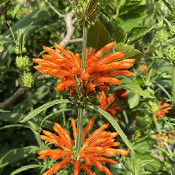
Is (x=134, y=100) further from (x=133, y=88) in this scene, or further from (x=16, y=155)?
(x=16, y=155)

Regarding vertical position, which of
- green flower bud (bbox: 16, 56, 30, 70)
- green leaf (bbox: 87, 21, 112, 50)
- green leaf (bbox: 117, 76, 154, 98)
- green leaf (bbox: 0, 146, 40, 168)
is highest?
green flower bud (bbox: 16, 56, 30, 70)

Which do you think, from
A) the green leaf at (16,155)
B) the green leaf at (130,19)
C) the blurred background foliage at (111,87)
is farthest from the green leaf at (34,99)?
the green leaf at (130,19)

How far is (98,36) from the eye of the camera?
0.72 meters

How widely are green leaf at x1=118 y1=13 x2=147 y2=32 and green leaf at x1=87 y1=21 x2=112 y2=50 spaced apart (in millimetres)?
304

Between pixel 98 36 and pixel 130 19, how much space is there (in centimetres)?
42

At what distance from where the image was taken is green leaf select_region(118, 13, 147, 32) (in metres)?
1.00

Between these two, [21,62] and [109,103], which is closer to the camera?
[21,62]

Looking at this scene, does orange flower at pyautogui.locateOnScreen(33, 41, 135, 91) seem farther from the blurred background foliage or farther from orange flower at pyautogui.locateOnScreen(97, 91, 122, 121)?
orange flower at pyautogui.locateOnScreen(97, 91, 122, 121)

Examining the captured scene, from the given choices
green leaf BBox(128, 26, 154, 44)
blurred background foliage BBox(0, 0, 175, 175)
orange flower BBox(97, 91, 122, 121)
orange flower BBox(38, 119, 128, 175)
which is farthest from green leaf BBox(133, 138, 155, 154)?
green leaf BBox(128, 26, 154, 44)

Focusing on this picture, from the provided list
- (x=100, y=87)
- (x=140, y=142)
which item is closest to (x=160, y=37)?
(x=100, y=87)

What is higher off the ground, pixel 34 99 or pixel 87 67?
pixel 34 99

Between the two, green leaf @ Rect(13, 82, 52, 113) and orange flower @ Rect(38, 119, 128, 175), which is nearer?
orange flower @ Rect(38, 119, 128, 175)

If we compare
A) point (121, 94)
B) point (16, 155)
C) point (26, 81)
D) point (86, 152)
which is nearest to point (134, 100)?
point (121, 94)

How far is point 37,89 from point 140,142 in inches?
38.4
